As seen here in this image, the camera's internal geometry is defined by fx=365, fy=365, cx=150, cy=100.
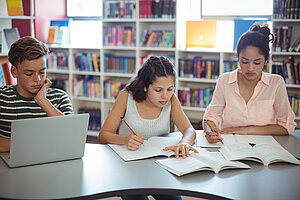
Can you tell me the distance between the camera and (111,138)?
192 cm

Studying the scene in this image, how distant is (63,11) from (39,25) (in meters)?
0.51

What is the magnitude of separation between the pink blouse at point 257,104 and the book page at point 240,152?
447mm

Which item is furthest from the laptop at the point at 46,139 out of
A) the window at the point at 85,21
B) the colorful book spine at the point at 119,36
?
the window at the point at 85,21

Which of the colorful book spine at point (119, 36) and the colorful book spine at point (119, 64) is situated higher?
the colorful book spine at point (119, 36)

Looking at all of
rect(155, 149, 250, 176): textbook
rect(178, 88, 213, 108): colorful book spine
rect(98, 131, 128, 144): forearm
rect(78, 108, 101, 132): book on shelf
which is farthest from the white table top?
rect(78, 108, 101, 132): book on shelf

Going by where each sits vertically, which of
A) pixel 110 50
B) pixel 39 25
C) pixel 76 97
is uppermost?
pixel 39 25

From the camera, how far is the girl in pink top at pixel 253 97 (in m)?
2.14

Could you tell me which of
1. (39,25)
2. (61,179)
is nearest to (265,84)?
(61,179)

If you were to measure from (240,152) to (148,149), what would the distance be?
1.41 feet

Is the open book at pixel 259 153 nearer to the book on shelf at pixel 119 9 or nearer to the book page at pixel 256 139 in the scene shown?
the book page at pixel 256 139

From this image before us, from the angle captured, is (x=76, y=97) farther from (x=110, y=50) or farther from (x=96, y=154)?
(x=96, y=154)

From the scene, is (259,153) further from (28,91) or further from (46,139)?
(28,91)

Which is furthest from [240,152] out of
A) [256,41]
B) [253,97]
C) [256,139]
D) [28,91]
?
[28,91]

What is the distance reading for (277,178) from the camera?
4.77 ft
